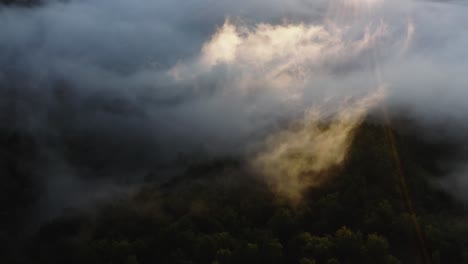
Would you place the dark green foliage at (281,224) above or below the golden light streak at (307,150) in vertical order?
below

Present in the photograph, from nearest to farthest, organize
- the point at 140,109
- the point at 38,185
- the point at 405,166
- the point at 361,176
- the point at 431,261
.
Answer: the point at 431,261
the point at 361,176
the point at 405,166
the point at 38,185
the point at 140,109

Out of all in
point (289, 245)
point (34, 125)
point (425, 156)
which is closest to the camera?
point (289, 245)

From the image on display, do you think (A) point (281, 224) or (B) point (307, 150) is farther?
(B) point (307, 150)

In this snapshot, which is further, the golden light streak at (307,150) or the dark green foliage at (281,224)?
the golden light streak at (307,150)

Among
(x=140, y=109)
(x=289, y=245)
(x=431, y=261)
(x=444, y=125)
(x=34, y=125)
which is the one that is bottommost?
(x=431, y=261)

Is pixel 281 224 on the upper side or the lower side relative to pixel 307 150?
lower

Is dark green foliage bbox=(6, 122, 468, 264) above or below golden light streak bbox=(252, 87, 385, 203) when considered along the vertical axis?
below

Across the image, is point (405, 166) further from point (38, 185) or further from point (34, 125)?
point (34, 125)

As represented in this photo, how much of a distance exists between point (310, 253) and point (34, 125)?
7107 centimetres

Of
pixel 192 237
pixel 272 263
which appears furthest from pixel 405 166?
pixel 192 237

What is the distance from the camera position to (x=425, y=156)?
2263 inches

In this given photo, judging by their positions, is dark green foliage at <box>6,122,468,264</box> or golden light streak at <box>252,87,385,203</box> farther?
golden light streak at <box>252,87,385,203</box>

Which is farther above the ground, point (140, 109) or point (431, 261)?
point (140, 109)

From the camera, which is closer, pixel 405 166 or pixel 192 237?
pixel 192 237
